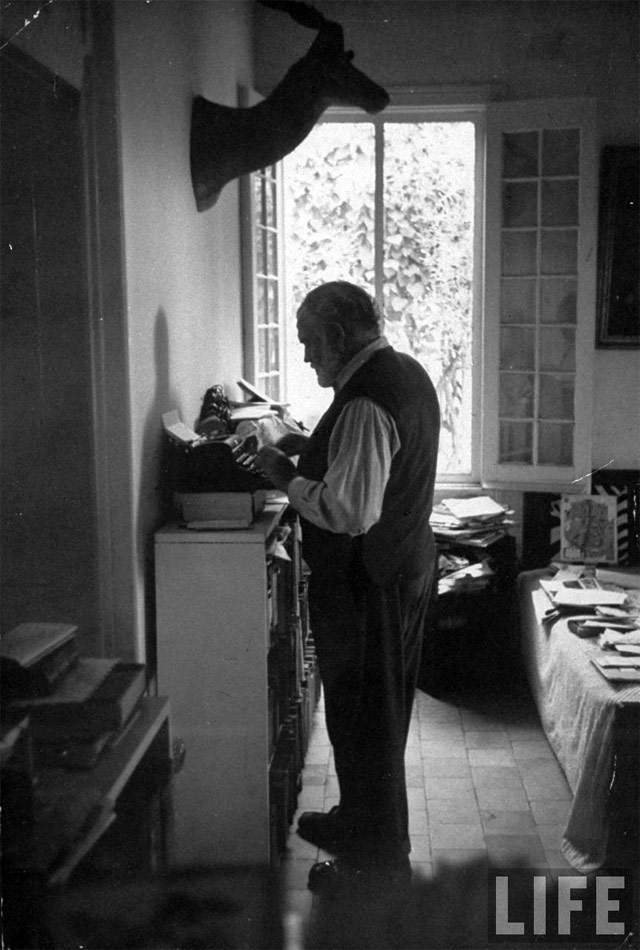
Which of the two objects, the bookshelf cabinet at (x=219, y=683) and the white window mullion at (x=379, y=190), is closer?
the bookshelf cabinet at (x=219, y=683)

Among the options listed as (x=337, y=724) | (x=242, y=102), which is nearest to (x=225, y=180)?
(x=242, y=102)

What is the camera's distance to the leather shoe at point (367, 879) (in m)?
2.64

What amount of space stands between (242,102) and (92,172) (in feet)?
2.01

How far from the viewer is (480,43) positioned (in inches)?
98.0

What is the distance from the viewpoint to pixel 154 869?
2.25 m

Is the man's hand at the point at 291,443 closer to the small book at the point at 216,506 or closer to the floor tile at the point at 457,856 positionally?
the small book at the point at 216,506

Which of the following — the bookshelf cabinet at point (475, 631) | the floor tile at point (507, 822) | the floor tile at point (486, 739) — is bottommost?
the floor tile at point (507, 822)

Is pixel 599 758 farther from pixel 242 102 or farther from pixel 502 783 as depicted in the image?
pixel 242 102

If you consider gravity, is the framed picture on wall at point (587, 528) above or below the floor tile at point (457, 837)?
above

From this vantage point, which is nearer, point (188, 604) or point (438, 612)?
point (188, 604)

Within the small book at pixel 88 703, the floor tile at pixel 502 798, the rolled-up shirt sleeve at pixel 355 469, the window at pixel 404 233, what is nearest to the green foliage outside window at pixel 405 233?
the window at pixel 404 233

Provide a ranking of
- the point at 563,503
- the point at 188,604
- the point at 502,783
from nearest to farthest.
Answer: the point at 188,604
the point at 502,783
the point at 563,503

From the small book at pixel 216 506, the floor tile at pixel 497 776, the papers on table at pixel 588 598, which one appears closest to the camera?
the small book at pixel 216 506

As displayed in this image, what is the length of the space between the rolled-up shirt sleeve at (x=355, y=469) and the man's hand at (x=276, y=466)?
0.50ft
